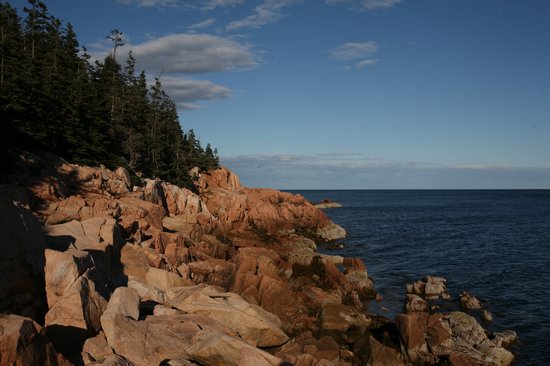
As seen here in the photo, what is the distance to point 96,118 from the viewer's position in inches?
1865

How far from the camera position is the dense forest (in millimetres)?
36638

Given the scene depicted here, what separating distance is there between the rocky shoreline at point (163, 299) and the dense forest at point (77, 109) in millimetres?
4944

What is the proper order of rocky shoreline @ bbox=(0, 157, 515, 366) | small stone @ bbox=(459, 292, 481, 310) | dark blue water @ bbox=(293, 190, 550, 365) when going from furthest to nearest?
small stone @ bbox=(459, 292, 481, 310)
dark blue water @ bbox=(293, 190, 550, 365)
rocky shoreline @ bbox=(0, 157, 515, 366)

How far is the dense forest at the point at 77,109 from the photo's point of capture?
3664 centimetres

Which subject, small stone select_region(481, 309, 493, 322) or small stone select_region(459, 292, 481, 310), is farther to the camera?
small stone select_region(459, 292, 481, 310)

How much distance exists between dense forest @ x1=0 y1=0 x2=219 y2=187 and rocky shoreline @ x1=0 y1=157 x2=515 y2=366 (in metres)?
4.94

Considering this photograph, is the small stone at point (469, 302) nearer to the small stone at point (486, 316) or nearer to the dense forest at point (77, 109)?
the small stone at point (486, 316)

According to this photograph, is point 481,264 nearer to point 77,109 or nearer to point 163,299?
point 163,299

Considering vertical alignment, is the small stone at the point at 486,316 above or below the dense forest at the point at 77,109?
below

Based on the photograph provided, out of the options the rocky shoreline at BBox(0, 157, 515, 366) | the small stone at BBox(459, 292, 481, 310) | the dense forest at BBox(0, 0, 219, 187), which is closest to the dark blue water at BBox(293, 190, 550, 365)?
the small stone at BBox(459, 292, 481, 310)

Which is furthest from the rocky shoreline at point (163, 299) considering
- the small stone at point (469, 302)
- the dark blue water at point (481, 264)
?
the dark blue water at point (481, 264)

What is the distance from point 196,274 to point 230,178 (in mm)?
45034

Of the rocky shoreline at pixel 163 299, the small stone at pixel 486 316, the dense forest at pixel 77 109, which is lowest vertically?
the small stone at pixel 486 316

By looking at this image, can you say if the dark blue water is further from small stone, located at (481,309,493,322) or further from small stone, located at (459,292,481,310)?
small stone, located at (459,292,481,310)
